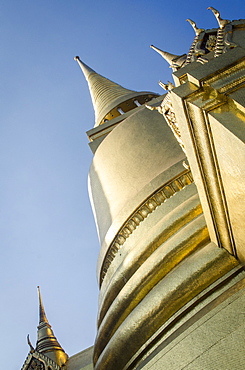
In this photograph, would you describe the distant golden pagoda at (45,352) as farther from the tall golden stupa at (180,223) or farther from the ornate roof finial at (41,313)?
the tall golden stupa at (180,223)

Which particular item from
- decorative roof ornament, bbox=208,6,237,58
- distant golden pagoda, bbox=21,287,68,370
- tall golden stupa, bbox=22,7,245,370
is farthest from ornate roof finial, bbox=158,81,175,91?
distant golden pagoda, bbox=21,287,68,370

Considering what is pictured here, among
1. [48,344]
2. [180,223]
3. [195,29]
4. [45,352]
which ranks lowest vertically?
[180,223]

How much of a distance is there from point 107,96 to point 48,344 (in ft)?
24.1

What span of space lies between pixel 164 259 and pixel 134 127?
2925 mm

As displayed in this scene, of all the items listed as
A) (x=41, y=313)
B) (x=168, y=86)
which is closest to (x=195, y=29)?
(x=168, y=86)

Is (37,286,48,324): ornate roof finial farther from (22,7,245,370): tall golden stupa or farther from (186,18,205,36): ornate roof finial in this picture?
(186,18,205,36): ornate roof finial

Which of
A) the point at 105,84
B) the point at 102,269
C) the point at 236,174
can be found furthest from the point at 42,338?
the point at 105,84

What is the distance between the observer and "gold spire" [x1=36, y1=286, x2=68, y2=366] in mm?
7875

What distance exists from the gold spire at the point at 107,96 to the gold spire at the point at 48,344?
5.49m

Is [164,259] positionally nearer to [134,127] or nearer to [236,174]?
[236,174]

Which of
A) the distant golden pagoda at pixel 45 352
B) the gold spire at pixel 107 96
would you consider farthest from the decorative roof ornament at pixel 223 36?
the distant golden pagoda at pixel 45 352

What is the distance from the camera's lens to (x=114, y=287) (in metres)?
5.16

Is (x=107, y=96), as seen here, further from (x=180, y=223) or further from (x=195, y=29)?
(x=180, y=223)

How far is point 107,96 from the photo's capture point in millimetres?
12453
